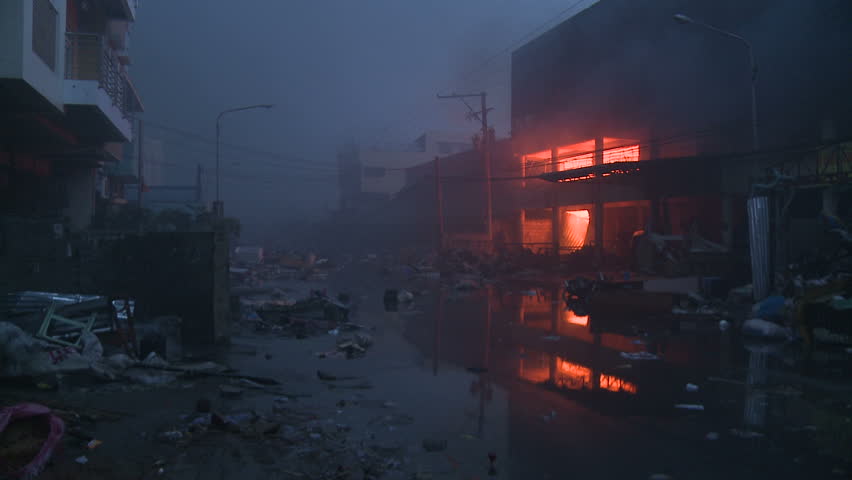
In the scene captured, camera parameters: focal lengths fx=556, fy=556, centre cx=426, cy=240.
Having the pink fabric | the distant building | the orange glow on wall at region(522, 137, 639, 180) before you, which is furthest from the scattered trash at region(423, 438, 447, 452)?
the distant building

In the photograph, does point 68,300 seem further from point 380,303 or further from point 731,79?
point 731,79

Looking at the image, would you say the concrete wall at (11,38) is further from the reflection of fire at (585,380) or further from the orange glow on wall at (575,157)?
the orange glow on wall at (575,157)

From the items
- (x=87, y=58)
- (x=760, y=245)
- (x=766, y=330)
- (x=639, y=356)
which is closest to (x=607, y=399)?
(x=639, y=356)

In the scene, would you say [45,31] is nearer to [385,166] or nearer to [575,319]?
[575,319]

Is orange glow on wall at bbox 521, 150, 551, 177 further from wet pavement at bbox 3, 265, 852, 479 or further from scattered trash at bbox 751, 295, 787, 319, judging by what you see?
wet pavement at bbox 3, 265, 852, 479

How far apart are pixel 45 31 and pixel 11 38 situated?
5.06ft

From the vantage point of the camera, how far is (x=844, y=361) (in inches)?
335

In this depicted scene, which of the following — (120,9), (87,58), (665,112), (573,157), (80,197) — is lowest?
(80,197)

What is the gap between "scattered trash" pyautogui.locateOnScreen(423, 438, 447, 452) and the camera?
5.00 metres

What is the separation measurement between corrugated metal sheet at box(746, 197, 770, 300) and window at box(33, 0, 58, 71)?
52.8ft

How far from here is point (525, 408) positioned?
6328 millimetres

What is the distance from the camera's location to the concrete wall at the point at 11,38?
9.10 m

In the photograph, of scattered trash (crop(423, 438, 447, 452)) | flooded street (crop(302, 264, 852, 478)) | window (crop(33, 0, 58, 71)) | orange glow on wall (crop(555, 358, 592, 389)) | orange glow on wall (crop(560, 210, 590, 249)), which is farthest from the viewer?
orange glow on wall (crop(560, 210, 590, 249))

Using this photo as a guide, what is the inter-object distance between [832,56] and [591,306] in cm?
1509
